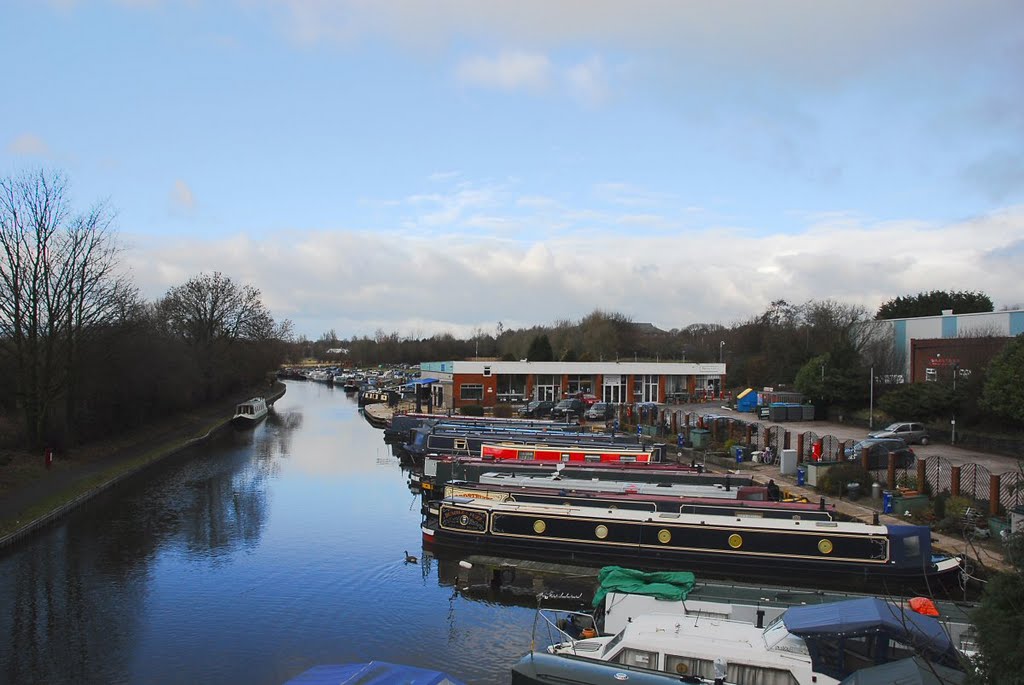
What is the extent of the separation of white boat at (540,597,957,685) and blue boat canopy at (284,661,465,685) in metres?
2.58

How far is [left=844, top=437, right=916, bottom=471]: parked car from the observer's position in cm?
2813

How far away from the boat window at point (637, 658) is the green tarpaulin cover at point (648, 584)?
296cm

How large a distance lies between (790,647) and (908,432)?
1091 inches

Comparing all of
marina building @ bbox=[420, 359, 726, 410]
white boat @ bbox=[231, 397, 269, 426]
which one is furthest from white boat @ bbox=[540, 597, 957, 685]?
A: white boat @ bbox=[231, 397, 269, 426]

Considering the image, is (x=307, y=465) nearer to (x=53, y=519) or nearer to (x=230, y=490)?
(x=230, y=490)

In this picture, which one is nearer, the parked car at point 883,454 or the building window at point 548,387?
the parked car at point 883,454

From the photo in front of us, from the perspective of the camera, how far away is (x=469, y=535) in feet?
69.6

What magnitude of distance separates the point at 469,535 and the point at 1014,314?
119 feet

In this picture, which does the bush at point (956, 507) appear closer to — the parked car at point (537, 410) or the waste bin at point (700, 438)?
the waste bin at point (700, 438)

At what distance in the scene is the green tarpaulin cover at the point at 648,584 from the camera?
14.6 meters

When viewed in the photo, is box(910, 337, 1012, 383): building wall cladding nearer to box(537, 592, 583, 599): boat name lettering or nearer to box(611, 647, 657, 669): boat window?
box(537, 592, 583, 599): boat name lettering

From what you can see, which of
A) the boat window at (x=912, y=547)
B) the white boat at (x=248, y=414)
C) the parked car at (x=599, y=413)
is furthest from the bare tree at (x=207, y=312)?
the boat window at (x=912, y=547)

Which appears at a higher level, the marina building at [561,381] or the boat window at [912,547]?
the marina building at [561,381]

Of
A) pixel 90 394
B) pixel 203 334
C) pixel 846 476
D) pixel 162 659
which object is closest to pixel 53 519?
pixel 162 659
